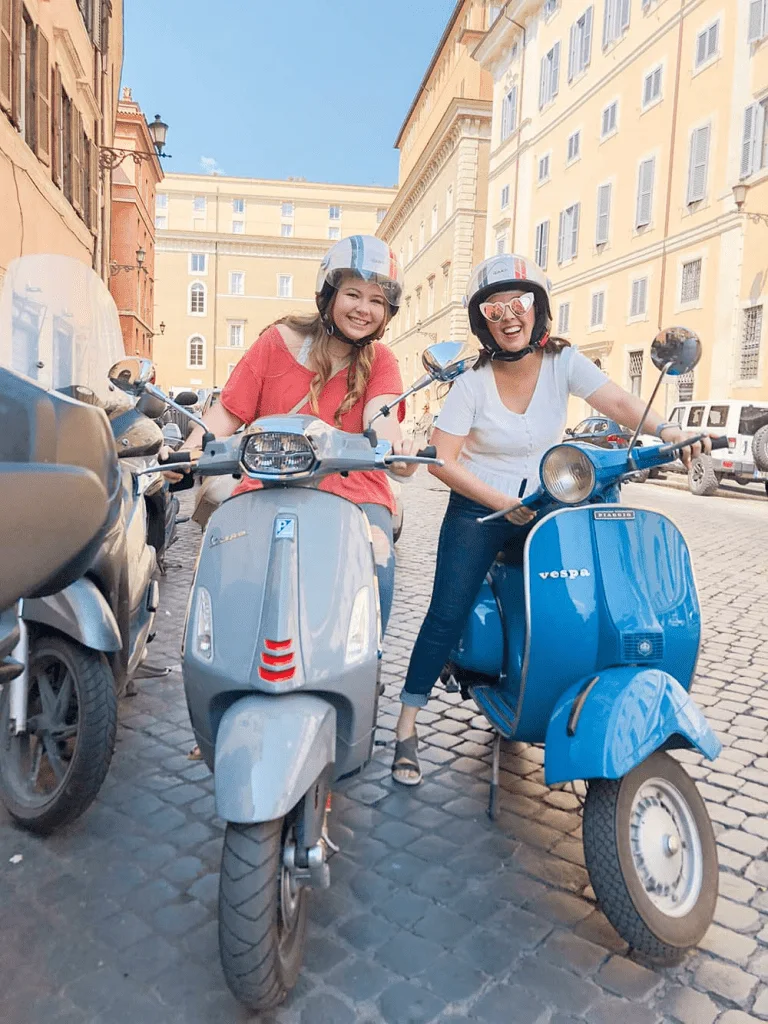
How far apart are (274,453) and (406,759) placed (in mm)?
1574

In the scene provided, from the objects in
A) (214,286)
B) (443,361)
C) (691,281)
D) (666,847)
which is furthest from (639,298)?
(214,286)

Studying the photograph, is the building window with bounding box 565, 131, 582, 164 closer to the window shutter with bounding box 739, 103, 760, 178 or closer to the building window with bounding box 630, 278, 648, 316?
the building window with bounding box 630, 278, 648, 316

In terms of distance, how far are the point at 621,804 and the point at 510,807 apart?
95 centimetres

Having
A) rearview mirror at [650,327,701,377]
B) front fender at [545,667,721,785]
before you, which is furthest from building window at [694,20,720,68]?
front fender at [545,667,721,785]

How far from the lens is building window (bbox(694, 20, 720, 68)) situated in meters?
21.5

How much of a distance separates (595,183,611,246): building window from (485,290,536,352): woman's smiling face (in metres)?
25.8

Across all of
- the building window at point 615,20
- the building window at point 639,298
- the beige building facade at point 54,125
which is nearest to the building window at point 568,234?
the building window at point 639,298

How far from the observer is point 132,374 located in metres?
2.52

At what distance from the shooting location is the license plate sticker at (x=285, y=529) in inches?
83.9

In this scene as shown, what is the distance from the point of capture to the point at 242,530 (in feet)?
7.26

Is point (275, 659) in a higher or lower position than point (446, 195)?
lower

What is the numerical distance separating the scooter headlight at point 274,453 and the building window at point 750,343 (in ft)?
64.7

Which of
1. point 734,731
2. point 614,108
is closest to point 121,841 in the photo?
point 734,731

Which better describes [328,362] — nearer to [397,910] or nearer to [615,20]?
[397,910]
